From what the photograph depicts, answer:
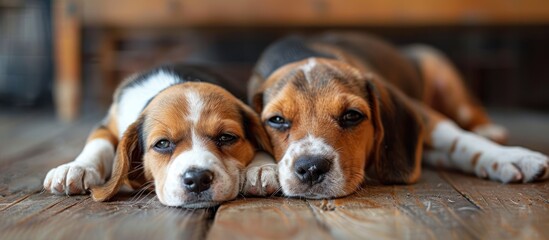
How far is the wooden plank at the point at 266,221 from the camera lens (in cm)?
274

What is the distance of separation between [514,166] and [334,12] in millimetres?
3665

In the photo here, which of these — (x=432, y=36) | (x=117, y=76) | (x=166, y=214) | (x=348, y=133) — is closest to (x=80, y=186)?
(x=166, y=214)

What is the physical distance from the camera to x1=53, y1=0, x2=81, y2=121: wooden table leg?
7043 millimetres

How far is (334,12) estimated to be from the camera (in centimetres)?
718

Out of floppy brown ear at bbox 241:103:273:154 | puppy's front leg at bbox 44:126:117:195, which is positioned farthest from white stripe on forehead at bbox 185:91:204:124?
puppy's front leg at bbox 44:126:117:195

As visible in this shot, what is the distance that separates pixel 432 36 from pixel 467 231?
6996mm

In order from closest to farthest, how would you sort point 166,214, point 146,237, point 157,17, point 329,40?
point 146,237
point 166,214
point 329,40
point 157,17

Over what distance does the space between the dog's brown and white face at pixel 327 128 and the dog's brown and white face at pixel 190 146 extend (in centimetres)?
23

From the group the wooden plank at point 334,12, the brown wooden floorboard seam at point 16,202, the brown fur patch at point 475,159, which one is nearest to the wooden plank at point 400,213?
the brown fur patch at point 475,159

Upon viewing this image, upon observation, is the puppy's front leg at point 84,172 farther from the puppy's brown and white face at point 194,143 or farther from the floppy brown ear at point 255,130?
the floppy brown ear at point 255,130

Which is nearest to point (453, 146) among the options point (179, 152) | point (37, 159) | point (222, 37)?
point (179, 152)

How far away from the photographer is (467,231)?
9.06 feet

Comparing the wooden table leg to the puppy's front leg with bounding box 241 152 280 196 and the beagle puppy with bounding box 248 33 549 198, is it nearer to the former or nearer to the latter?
the beagle puppy with bounding box 248 33 549 198

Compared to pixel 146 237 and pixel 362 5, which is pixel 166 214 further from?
pixel 362 5
